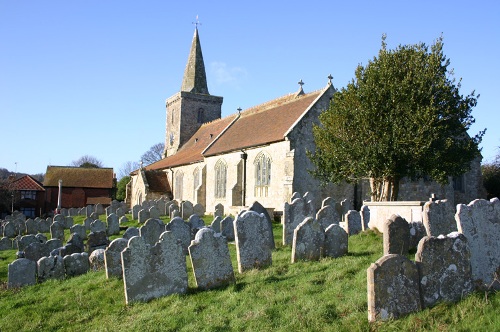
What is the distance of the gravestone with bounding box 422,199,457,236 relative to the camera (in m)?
8.75

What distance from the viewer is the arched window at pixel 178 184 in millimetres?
34844

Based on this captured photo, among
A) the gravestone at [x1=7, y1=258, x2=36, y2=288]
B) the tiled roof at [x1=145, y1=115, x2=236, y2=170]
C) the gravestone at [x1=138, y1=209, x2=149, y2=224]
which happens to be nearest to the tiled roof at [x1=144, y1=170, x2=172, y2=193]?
the tiled roof at [x1=145, y1=115, x2=236, y2=170]

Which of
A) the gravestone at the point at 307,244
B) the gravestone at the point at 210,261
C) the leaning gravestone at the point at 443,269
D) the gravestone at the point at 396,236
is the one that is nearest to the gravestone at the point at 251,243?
the gravestone at the point at 307,244

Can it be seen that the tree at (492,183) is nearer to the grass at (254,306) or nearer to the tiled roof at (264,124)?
the tiled roof at (264,124)

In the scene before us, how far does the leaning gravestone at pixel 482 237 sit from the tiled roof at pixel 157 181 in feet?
102

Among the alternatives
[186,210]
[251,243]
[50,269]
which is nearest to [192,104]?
[186,210]

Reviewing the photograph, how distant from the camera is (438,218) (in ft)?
29.1

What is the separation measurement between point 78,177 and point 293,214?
41.6 m

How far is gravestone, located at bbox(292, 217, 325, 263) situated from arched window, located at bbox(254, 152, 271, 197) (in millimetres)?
15179

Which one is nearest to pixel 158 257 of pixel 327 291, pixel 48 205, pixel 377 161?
pixel 327 291

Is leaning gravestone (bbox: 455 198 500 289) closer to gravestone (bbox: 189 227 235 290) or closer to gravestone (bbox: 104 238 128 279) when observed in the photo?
gravestone (bbox: 189 227 235 290)

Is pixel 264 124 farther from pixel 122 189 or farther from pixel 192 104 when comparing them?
pixel 122 189

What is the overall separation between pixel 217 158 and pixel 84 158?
72231mm

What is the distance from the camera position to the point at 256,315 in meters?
6.51
